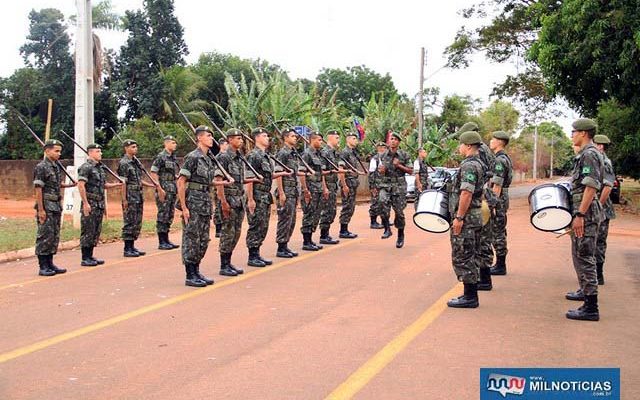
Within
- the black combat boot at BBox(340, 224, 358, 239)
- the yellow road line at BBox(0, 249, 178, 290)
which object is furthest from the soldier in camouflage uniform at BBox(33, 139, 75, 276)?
the black combat boot at BBox(340, 224, 358, 239)

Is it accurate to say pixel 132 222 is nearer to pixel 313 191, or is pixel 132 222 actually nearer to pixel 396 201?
pixel 313 191

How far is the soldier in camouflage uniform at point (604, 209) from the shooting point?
7104mm

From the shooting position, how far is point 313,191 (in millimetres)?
11523

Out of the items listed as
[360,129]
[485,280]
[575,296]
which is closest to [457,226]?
[485,280]

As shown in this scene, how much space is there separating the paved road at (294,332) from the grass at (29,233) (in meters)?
2.21

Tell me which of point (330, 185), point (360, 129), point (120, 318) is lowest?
point (120, 318)

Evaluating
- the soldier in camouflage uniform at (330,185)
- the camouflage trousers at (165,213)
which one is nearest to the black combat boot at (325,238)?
the soldier in camouflage uniform at (330,185)

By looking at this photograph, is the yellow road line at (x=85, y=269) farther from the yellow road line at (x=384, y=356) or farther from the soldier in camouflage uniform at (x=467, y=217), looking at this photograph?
the soldier in camouflage uniform at (x=467, y=217)

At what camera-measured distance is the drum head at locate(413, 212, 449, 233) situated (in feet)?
23.7

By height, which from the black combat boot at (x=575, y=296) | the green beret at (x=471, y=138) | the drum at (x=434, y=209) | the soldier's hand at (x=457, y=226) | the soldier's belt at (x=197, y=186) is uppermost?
the green beret at (x=471, y=138)

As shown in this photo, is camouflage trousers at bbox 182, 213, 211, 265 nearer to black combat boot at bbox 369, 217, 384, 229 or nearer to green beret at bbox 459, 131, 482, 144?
green beret at bbox 459, 131, 482, 144

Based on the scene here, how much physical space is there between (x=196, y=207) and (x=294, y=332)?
8.83 ft

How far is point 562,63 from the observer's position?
18438mm

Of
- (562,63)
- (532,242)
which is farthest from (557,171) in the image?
(532,242)
